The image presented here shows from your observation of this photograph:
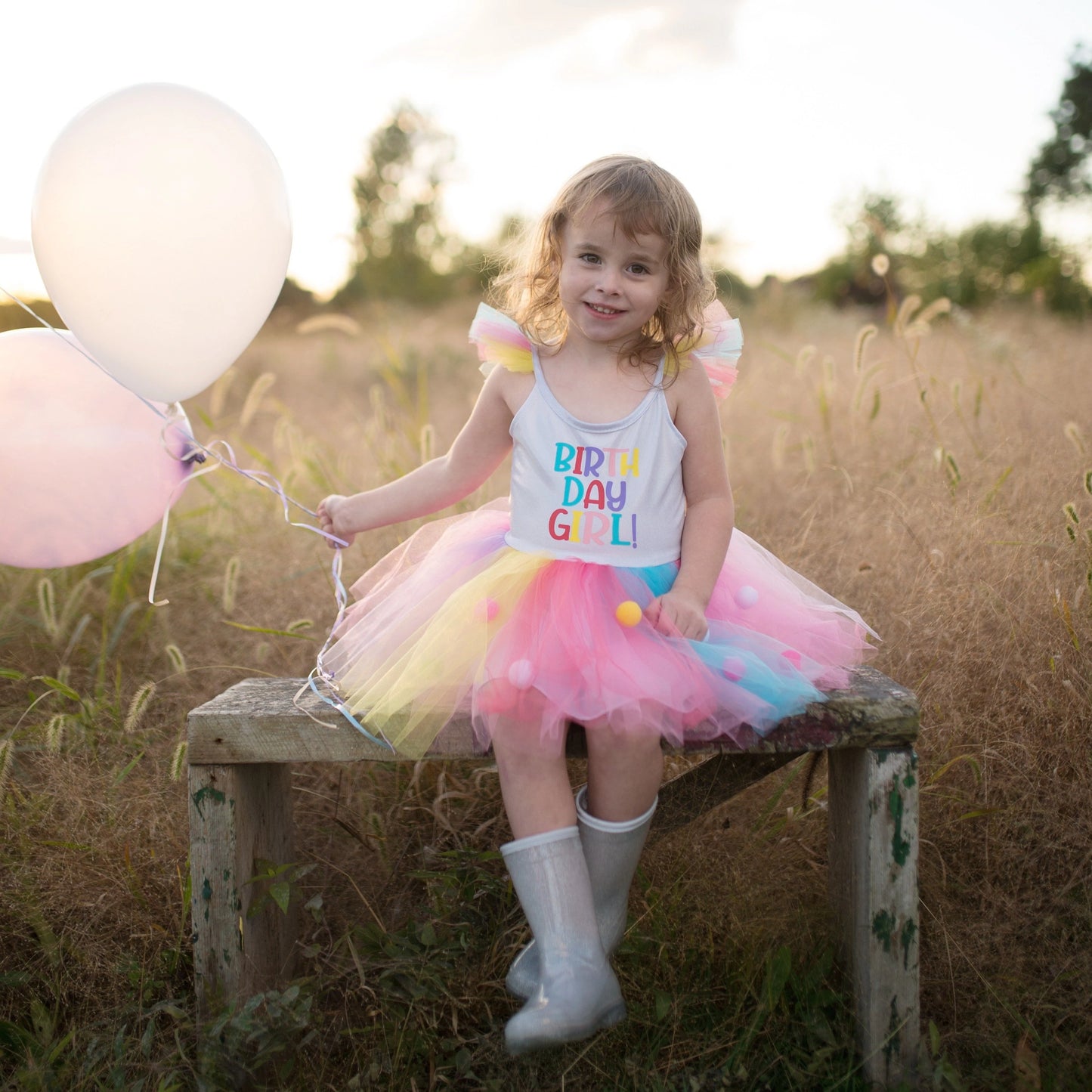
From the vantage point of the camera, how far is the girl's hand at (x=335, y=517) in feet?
5.38

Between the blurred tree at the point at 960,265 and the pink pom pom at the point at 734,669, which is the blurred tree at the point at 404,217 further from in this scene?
the pink pom pom at the point at 734,669

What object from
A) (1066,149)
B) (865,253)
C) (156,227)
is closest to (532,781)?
(156,227)

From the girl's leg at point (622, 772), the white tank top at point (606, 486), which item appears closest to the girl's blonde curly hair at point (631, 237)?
the white tank top at point (606, 486)

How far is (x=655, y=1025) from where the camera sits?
1.36m

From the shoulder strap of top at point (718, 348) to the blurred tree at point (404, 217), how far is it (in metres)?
13.1

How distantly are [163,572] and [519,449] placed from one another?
160 cm

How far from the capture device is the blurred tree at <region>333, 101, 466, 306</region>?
14211mm

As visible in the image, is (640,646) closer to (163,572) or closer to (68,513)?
(68,513)

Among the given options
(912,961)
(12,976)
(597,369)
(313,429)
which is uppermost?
(597,369)

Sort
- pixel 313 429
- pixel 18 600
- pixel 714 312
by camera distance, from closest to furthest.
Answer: pixel 714 312 < pixel 18 600 < pixel 313 429

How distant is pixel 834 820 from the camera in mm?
1505

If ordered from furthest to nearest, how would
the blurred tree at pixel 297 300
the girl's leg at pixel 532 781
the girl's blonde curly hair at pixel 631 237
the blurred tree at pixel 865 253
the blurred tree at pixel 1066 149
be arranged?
the blurred tree at pixel 297 300
the blurred tree at pixel 1066 149
the blurred tree at pixel 865 253
the girl's blonde curly hair at pixel 631 237
the girl's leg at pixel 532 781

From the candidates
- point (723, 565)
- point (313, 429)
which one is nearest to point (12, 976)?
point (723, 565)

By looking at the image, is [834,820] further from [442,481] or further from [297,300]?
[297,300]
